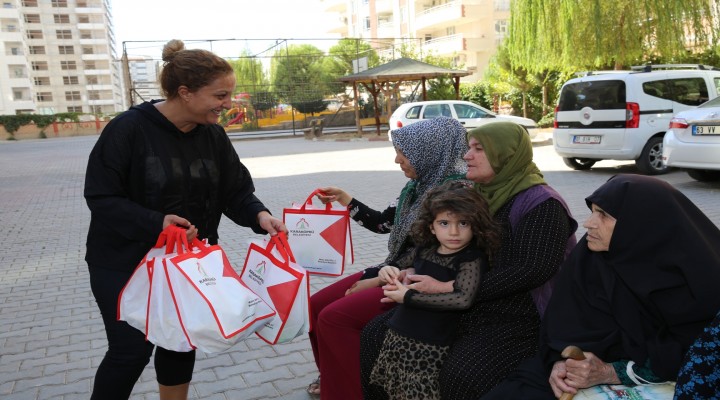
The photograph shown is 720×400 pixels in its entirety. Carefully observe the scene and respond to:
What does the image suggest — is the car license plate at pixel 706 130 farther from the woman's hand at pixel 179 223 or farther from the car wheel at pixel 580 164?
the woman's hand at pixel 179 223

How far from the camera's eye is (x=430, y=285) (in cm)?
271

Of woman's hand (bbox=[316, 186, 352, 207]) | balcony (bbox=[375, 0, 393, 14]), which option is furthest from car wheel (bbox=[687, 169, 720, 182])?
balcony (bbox=[375, 0, 393, 14])

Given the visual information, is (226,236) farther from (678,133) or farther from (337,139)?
(337,139)

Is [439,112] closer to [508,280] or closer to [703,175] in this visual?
[703,175]

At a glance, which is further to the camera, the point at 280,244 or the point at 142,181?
the point at 280,244

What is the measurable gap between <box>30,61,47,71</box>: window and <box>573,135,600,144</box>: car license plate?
9504 cm

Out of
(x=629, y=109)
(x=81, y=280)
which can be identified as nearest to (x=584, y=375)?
(x=81, y=280)

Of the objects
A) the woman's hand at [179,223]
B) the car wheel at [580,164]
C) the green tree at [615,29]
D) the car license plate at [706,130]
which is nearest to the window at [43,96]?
the green tree at [615,29]

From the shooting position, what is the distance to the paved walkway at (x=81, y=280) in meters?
3.93

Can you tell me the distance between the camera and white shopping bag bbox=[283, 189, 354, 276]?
3676mm

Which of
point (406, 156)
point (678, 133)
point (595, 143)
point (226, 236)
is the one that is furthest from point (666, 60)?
point (406, 156)

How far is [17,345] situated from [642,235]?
439cm

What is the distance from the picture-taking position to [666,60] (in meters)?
20.3

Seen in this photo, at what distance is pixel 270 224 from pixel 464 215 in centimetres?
93
